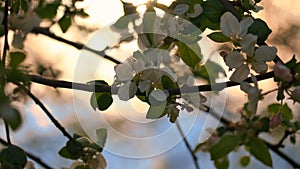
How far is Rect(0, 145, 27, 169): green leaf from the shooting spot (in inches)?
22.4

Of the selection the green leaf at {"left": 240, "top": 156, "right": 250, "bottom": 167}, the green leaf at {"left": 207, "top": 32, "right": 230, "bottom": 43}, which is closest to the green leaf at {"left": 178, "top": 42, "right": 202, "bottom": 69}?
the green leaf at {"left": 207, "top": 32, "right": 230, "bottom": 43}

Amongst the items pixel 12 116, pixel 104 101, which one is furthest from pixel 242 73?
pixel 12 116

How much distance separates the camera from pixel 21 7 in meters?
0.61

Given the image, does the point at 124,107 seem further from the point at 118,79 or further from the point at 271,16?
the point at 271,16

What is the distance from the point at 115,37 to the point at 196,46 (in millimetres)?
133

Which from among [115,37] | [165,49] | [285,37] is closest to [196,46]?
[165,49]

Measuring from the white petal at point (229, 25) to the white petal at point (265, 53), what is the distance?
0.08 ft

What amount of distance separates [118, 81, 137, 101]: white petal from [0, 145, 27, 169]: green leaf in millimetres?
111

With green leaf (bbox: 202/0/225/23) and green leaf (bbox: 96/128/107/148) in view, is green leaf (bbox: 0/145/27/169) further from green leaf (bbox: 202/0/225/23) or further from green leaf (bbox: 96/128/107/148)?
green leaf (bbox: 202/0/225/23)

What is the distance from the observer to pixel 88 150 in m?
0.64

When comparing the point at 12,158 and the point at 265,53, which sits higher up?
the point at 265,53

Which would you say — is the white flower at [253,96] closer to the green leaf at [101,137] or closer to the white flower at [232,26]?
the white flower at [232,26]

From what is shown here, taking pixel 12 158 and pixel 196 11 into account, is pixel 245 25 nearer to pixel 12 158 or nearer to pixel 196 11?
pixel 196 11

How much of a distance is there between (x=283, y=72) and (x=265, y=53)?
0.16 feet
